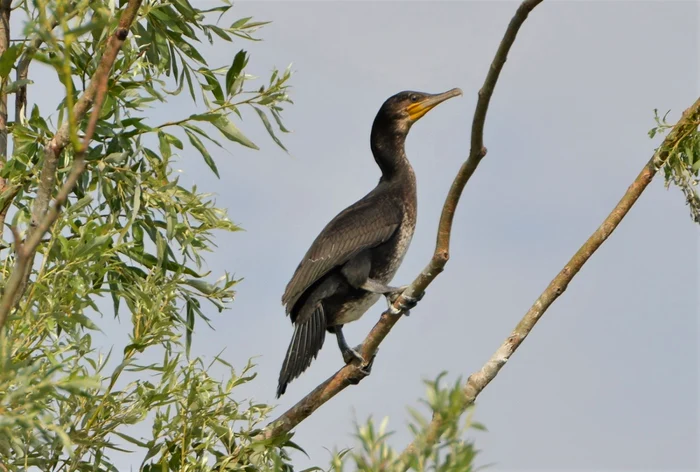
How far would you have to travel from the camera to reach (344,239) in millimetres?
6039

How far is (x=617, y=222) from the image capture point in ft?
14.2

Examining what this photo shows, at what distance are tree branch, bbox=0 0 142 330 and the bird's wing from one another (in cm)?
257

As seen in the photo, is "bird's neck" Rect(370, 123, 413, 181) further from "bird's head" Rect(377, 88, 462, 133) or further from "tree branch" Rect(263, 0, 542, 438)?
"tree branch" Rect(263, 0, 542, 438)

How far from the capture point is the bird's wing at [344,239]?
589 cm

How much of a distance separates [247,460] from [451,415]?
3426 millimetres

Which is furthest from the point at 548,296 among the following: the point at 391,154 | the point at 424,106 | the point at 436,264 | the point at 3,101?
the point at 3,101

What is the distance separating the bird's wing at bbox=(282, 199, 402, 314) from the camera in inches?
232

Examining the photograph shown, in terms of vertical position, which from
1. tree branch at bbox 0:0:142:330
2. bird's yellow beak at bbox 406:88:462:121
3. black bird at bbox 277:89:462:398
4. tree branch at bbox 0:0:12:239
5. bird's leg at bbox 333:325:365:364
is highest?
tree branch at bbox 0:0:12:239

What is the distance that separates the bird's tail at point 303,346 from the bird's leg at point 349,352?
165 millimetres

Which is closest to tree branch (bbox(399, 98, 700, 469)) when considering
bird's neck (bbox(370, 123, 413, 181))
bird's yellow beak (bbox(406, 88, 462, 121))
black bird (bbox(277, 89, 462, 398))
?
black bird (bbox(277, 89, 462, 398))

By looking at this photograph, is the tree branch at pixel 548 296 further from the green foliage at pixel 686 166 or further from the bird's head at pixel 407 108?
the bird's head at pixel 407 108

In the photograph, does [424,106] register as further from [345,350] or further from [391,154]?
[345,350]

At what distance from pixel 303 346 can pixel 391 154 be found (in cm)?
171

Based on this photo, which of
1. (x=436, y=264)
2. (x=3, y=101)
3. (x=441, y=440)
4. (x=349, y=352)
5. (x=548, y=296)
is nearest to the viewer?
(x=441, y=440)
